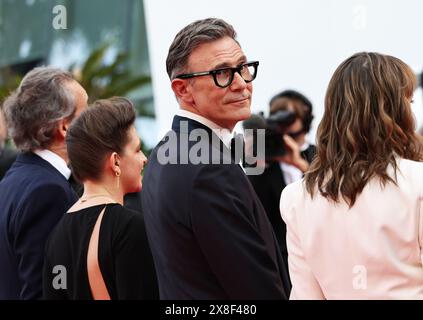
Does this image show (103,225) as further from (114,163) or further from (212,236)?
(212,236)

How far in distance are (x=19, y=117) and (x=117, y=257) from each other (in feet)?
3.34

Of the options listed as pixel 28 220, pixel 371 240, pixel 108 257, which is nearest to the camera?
pixel 371 240

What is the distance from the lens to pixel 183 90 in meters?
2.66

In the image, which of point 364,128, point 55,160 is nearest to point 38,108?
point 55,160

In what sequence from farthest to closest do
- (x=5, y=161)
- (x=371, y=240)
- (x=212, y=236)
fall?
(x=5, y=161)
(x=212, y=236)
(x=371, y=240)

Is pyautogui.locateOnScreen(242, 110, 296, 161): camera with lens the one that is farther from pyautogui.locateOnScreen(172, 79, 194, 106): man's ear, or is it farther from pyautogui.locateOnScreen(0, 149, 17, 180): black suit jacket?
pyautogui.locateOnScreen(172, 79, 194, 106): man's ear

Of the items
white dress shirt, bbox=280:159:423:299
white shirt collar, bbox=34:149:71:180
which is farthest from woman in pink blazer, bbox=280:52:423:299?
white shirt collar, bbox=34:149:71:180

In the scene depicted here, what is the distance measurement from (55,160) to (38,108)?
0.85ft

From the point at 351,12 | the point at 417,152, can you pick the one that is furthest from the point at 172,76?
the point at 351,12

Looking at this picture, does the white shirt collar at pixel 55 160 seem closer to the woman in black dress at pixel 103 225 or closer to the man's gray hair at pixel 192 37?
the woman in black dress at pixel 103 225

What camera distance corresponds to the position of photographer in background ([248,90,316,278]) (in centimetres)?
467

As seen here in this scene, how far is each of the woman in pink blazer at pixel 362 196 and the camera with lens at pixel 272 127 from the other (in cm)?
235

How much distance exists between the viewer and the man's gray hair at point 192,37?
263 centimetres

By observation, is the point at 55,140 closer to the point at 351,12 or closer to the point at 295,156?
the point at 295,156
